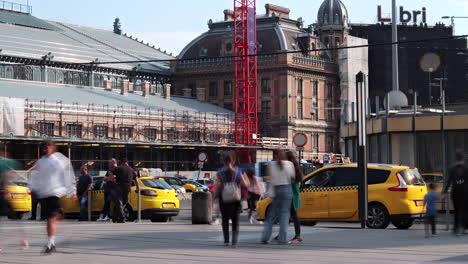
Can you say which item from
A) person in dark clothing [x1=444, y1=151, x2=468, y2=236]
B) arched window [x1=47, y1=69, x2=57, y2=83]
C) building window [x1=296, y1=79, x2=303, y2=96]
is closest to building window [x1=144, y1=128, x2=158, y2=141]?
arched window [x1=47, y1=69, x2=57, y2=83]

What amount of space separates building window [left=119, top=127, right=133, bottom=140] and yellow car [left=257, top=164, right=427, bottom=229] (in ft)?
204

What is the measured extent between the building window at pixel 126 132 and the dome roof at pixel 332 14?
40863 millimetres

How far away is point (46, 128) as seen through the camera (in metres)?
78.1

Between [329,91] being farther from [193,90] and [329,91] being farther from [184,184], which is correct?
[184,184]

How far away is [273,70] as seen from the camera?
358ft

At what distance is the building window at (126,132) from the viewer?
86.1 m

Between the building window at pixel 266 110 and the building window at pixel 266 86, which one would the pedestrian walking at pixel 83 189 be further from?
Answer: the building window at pixel 266 86

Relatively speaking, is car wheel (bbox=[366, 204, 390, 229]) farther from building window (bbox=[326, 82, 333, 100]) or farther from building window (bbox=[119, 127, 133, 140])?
building window (bbox=[326, 82, 333, 100])

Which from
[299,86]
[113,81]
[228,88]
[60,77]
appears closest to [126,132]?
[60,77]

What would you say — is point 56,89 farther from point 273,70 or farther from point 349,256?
point 349,256

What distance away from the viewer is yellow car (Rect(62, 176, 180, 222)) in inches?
1104

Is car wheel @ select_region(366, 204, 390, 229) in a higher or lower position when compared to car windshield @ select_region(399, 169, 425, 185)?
lower

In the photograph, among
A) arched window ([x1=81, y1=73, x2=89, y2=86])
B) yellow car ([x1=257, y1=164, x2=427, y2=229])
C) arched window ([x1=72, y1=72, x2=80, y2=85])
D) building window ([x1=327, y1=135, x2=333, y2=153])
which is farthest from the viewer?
building window ([x1=327, y1=135, x2=333, y2=153])

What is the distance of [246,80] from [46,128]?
93.9 feet
